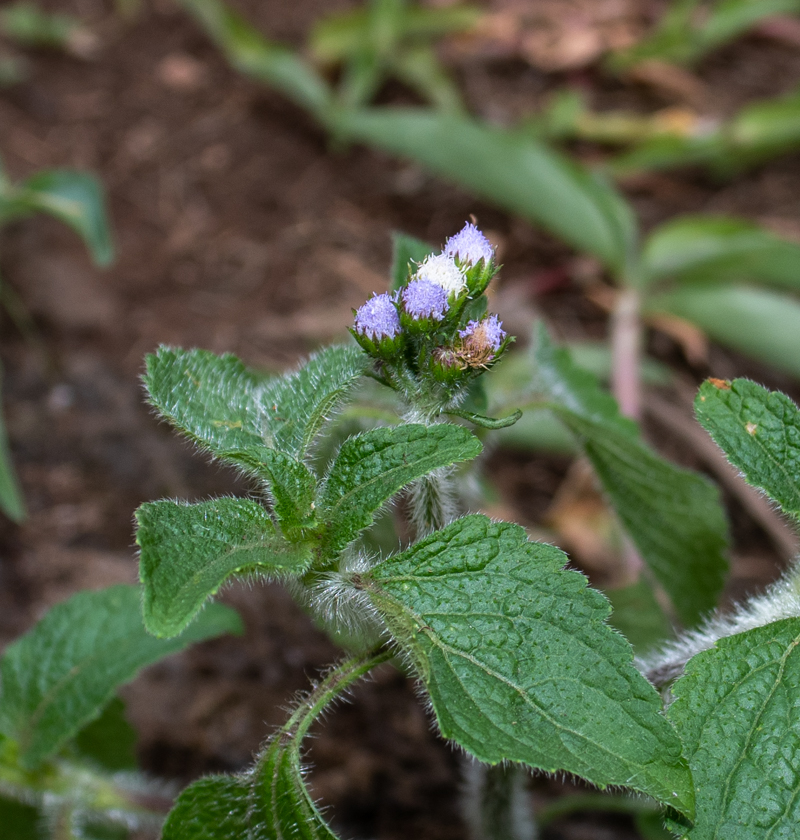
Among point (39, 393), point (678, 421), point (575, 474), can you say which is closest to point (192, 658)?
point (39, 393)

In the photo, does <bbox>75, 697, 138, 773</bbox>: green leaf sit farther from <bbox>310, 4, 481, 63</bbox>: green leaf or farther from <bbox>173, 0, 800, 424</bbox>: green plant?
<bbox>310, 4, 481, 63</bbox>: green leaf

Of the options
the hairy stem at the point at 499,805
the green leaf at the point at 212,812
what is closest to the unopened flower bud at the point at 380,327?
the green leaf at the point at 212,812

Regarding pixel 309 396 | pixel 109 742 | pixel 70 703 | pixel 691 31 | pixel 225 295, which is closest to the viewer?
pixel 309 396

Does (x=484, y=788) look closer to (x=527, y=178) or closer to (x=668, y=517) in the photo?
(x=668, y=517)

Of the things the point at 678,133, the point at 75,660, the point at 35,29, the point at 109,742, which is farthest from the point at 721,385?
the point at 35,29

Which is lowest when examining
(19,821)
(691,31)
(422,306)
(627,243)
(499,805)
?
(19,821)

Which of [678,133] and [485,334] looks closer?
[485,334]
